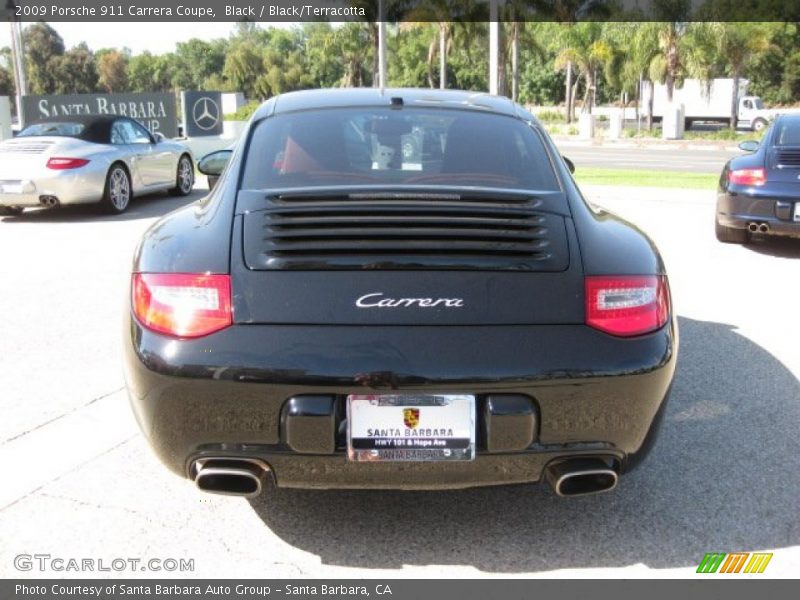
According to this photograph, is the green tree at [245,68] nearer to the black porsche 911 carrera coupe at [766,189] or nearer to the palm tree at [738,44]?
the palm tree at [738,44]

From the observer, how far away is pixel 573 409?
2555mm

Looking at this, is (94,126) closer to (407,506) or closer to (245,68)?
(407,506)

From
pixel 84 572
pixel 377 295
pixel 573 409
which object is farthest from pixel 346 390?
pixel 84 572

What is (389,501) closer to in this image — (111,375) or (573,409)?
Result: (573,409)

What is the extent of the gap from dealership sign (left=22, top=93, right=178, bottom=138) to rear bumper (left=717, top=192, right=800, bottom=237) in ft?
43.7

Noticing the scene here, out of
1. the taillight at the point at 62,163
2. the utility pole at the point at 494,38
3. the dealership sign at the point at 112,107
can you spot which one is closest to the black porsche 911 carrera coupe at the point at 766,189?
the taillight at the point at 62,163

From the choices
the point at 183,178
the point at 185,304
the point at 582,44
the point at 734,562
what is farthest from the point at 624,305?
the point at 582,44

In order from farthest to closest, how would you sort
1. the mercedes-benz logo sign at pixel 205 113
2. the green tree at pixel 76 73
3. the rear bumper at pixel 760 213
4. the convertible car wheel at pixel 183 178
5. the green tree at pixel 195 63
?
the green tree at pixel 195 63
the green tree at pixel 76 73
the mercedes-benz logo sign at pixel 205 113
the convertible car wheel at pixel 183 178
the rear bumper at pixel 760 213

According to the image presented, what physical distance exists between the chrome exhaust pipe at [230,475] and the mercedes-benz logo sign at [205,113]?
18.4 metres

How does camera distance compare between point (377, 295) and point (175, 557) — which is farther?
point (175, 557)

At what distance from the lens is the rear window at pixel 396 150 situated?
10.7ft

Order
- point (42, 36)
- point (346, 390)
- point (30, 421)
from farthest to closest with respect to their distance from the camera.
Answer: point (42, 36)
point (30, 421)
point (346, 390)

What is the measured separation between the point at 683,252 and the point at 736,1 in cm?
4870

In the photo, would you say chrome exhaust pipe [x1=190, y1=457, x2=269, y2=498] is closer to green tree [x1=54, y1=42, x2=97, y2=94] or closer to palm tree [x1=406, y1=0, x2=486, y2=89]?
palm tree [x1=406, y1=0, x2=486, y2=89]
